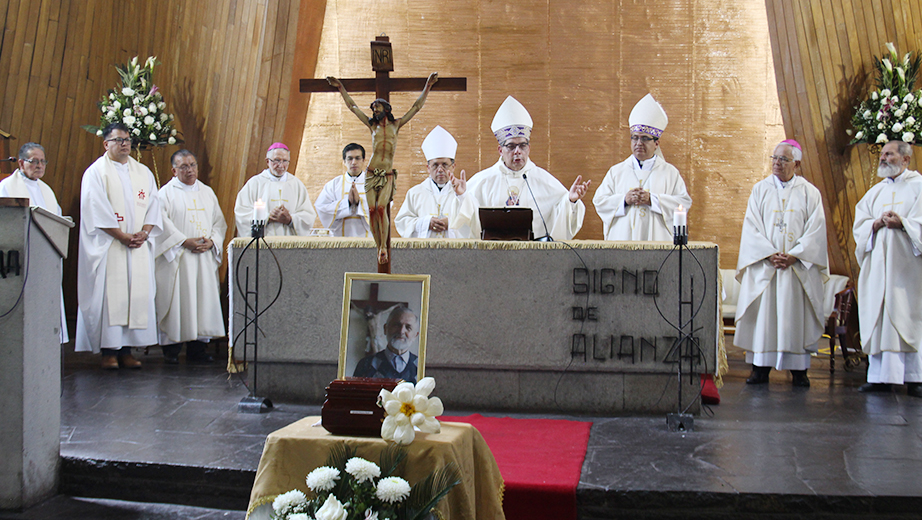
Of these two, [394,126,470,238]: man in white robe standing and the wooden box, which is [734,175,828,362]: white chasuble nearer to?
[394,126,470,238]: man in white robe standing

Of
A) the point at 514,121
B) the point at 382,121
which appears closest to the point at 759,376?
the point at 514,121

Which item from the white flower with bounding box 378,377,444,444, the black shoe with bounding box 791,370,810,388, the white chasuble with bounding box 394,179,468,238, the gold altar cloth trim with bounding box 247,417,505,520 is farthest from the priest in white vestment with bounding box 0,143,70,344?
the black shoe with bounding box 791,370,810,388

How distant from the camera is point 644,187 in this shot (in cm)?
612

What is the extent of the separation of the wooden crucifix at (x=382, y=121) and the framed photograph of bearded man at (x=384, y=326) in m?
0.25

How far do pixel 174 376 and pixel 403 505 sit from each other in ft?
13.4

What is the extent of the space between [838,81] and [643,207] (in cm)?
244

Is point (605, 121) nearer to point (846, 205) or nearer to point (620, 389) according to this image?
point (846, 205)

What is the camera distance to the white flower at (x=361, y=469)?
2.14 metres

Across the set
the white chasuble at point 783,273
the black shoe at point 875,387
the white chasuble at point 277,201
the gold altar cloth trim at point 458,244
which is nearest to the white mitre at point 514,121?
the gold altar cloth trim at point 458,244

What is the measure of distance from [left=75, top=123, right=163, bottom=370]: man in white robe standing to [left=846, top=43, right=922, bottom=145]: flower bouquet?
6370 millimetres

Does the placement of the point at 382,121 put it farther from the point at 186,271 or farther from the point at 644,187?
the point at 186,271

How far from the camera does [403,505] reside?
2.22m

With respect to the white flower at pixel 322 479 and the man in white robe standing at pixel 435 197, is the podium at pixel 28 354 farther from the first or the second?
the man in white robe standing at pixel 435 197

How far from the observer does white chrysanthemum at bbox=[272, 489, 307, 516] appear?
2.18m
